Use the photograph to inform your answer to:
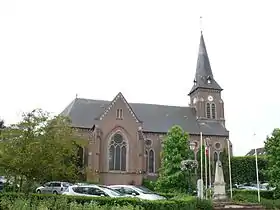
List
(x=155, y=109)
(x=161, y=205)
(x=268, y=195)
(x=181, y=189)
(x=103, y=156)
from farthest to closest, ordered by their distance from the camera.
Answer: (x=155, y=109)
(x=103, y=156)
(x=181, y=189)
(x=268, y=195)
(x=161, y=205)

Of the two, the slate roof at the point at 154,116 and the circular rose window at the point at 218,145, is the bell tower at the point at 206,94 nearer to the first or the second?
the slate roof at the point at 154,116

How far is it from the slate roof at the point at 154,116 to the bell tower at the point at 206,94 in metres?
1.29

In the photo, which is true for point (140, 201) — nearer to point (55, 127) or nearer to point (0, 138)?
point (55, 127)

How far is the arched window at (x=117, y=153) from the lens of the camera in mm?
48875

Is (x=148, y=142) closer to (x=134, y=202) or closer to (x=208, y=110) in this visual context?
(x=208, y=110)

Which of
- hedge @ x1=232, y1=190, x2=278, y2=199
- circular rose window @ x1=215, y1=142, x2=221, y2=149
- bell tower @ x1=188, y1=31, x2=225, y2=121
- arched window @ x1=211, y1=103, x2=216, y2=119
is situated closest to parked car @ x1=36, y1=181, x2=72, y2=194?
hedge @ x1=232, y1=190, x2=278, y2=199

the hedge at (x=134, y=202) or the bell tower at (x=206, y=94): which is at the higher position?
the bell tower at (x=206, y=94)

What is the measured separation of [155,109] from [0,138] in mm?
39295

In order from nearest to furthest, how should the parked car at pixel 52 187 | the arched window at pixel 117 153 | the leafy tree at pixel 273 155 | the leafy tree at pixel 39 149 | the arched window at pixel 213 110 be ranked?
the leafy tree at pixel 39 149, the parked car at pixel 52 187, the leafy tree at pixel 273 155, the arched window at pixel 117 153, the arched window at pixel 213 110

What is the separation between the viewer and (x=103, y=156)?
158 ft

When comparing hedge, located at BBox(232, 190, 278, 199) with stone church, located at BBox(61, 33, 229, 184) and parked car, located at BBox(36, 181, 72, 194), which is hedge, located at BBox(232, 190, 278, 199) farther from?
stone church, located at BBox(61, 33, 229, 184)

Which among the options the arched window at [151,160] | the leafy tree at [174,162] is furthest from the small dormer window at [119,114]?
the arched window at [151,160]

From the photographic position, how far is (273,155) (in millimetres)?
39719

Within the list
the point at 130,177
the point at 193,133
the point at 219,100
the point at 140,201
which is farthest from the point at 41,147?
the point at 219,100
